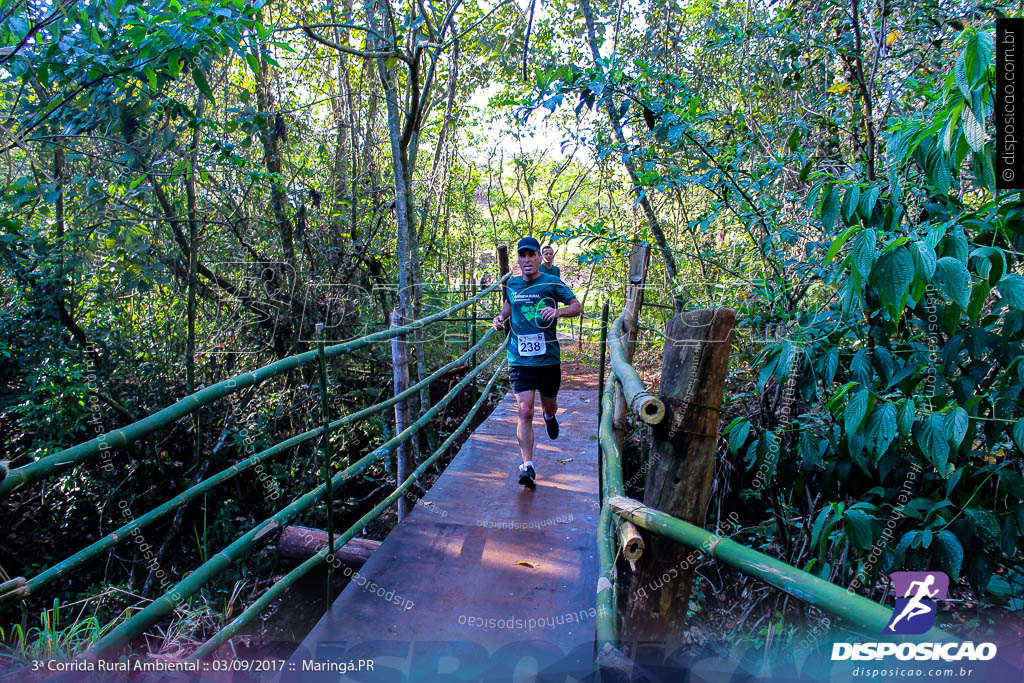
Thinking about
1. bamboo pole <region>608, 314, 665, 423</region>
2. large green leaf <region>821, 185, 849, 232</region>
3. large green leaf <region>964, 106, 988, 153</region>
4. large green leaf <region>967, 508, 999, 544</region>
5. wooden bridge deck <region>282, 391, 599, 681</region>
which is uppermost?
large green leaf <region>964, 106, 988, 153</region>

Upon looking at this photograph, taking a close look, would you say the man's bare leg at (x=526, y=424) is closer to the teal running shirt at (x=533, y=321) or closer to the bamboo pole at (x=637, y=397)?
the teal running shirt at (x=533, y=321)

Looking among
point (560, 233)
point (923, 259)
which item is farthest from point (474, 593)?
point (560, 233)

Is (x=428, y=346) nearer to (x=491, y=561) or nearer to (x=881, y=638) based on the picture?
(x=491, y=561)

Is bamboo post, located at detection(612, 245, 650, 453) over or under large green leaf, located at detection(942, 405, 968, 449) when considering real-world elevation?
over

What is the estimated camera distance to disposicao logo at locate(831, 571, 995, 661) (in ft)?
2.74

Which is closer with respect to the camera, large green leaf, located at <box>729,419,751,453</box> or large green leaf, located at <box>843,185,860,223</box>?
large green leaf, located at <box>843,185,860,223</box>

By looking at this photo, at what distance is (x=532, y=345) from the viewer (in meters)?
3.25

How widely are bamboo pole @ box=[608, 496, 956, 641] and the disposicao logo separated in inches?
0.8

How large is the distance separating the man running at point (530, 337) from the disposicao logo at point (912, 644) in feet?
7.07

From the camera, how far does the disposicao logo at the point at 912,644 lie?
836 millimetres

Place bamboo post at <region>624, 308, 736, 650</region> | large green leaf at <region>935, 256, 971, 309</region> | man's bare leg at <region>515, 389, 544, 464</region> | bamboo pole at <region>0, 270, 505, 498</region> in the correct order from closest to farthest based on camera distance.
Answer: bamboo pole at <region>0, 270, 505, 498</region> → bamboo post at <region>624, 308, 736, 650</region> → large green leaf at <region>935, 256, 971, 309</region> → man's bare leg at <region>515, 389, 544, 464</region>

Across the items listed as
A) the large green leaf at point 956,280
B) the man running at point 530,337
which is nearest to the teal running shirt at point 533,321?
the man running at point 530,337

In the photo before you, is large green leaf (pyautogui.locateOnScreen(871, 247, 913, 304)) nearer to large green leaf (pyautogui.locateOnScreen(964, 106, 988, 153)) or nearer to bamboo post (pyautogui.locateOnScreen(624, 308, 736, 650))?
large green leaf (pyautogui.locateOnScreen(964, 106, 988, 153))

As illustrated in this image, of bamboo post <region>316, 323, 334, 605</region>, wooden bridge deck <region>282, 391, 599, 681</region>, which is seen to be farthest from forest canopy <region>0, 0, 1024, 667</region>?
bamboo post <region>316, 323, 334, 605</region>
